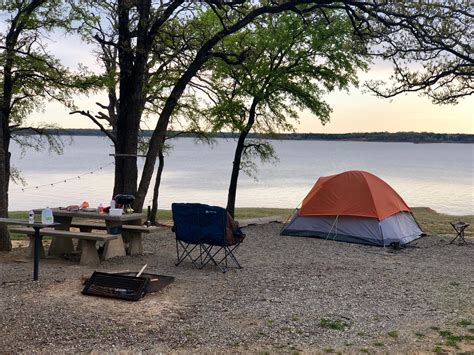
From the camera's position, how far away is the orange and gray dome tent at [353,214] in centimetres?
1080

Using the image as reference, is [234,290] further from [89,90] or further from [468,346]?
[89,90]

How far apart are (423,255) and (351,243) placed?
146cm

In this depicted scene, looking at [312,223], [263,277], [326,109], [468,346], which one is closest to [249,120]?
[326,109]

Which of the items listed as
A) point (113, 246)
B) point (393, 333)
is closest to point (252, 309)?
point (393, 333)

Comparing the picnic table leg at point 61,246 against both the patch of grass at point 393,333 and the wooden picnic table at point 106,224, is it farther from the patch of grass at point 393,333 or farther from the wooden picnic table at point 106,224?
the patch of grass at point 393,333

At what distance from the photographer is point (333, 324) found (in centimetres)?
522

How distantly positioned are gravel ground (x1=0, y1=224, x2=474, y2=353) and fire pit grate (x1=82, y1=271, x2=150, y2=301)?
0.35ft

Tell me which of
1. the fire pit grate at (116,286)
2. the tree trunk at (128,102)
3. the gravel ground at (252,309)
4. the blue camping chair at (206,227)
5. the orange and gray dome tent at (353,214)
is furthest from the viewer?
the orange and gray dome tent at (353,214)

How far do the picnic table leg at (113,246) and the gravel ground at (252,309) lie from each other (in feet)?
0.59

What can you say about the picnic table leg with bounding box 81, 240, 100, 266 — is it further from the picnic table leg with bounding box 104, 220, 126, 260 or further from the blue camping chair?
the blue camping chair

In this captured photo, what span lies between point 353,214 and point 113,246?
16.1ft

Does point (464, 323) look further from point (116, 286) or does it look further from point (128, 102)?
point (128, 102)

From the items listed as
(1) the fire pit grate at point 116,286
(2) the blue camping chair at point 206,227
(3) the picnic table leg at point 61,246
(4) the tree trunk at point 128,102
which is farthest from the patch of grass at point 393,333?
(4) the tree trunk at point 128,102

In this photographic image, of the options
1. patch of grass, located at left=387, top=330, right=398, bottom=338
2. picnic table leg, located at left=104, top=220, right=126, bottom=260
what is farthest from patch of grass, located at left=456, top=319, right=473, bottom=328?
picnic table leg, located at left=104, top=220, right=126, bottom=260
